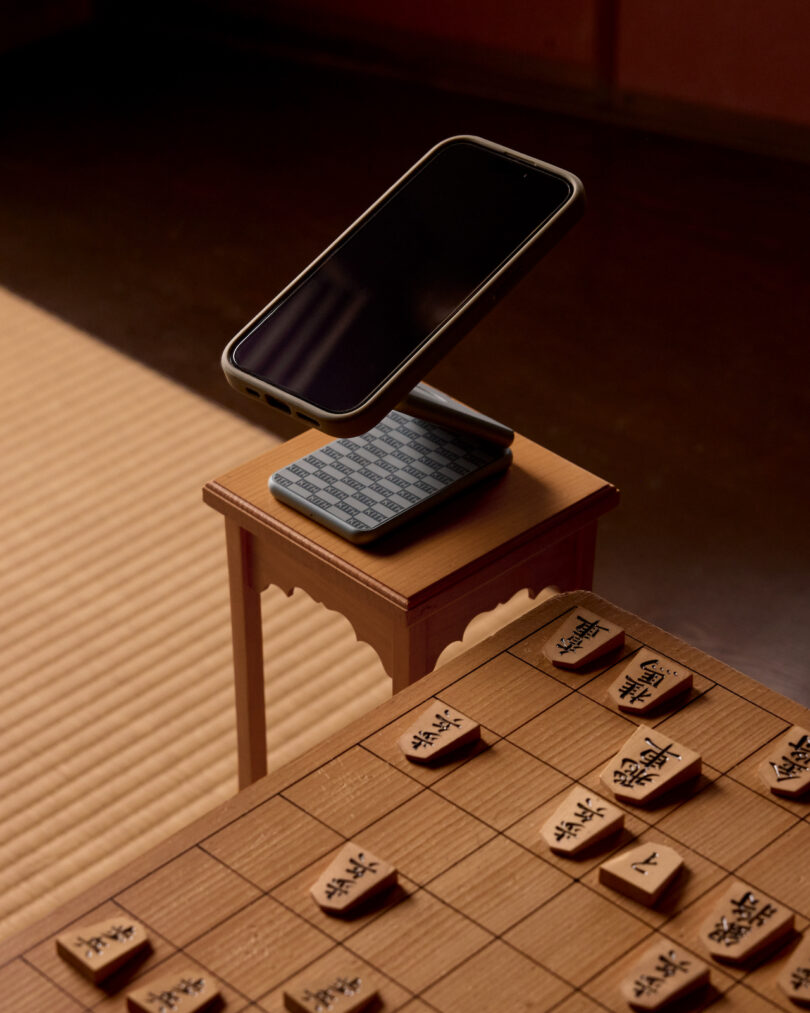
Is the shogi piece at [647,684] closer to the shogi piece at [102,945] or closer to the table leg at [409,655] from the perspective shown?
the table leg at [409,655]

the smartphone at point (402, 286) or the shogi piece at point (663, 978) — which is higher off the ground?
the smartphone at point (402, 286)

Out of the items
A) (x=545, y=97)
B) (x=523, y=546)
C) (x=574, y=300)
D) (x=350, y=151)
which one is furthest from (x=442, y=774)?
(x=545, y=97)

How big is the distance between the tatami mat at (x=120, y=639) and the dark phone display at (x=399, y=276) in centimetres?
78

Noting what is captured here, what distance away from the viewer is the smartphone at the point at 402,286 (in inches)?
58.1

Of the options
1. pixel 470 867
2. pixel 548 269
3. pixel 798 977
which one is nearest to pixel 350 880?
pixel 470 867

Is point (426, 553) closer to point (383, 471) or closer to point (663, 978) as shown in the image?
point (383, 471)

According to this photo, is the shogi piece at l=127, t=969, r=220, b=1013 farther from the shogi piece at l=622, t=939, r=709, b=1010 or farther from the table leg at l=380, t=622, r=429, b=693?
the table leg at l=380, t=622, r=429, b=693

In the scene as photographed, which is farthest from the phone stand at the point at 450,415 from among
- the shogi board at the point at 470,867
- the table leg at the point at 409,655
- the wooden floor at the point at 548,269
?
the wooden floor at the point at 548,269

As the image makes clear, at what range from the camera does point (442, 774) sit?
49.1 inches

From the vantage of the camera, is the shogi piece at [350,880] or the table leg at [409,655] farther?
the table leg at [409,655]

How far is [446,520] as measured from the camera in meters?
1.60

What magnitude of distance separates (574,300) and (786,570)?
1.05m

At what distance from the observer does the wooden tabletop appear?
1533 mm

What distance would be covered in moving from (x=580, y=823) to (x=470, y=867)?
0.09m
